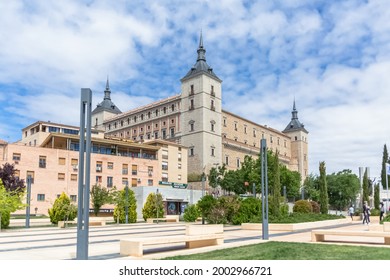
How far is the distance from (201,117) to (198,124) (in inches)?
56.4

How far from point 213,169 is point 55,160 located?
30.1 m

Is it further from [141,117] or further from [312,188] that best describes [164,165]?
[312,188]

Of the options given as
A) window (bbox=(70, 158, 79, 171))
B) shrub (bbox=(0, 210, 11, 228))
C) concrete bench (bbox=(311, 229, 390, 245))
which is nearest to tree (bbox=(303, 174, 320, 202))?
window (bbox=(70, 158, 79, 171))

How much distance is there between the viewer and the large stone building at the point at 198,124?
7672 cm

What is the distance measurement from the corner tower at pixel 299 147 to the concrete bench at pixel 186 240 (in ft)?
328

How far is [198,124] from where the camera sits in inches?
3027

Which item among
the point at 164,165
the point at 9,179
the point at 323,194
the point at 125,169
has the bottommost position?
the point at 323,194

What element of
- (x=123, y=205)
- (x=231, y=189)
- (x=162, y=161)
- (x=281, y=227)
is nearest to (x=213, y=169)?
(x=231, y=189)

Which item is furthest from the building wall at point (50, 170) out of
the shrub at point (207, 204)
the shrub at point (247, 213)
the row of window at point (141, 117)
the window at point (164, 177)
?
the row of window at point (141, 117)

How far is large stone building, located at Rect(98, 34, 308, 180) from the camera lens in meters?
76.7

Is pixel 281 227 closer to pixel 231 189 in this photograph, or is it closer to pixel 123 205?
pixel 123 205

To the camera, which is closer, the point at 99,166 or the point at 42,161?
the point at 42,161

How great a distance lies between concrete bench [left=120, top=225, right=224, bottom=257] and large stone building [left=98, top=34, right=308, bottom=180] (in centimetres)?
5850

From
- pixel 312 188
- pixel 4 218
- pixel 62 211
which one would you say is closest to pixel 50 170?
pixel 62 211
